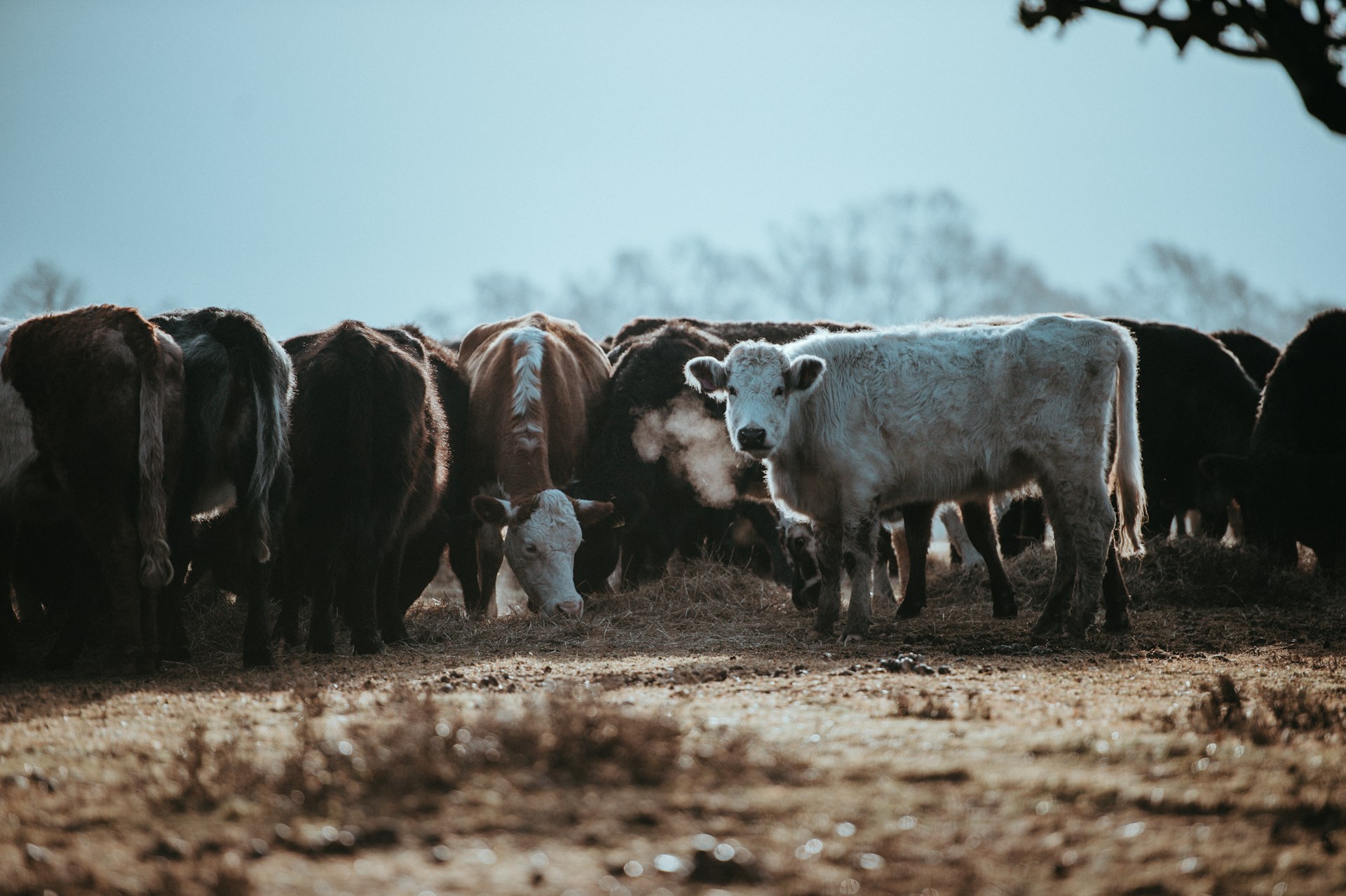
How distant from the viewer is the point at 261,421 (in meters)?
5.61

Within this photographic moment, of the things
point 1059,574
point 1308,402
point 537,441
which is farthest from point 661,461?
point 1308,402

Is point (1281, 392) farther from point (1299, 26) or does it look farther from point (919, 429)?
point (1299, 26)

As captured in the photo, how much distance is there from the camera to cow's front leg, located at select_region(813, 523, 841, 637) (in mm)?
6738

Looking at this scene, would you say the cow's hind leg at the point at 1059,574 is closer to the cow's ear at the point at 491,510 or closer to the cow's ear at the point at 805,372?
the cow's ear at the point at 805,372

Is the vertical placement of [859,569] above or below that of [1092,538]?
below

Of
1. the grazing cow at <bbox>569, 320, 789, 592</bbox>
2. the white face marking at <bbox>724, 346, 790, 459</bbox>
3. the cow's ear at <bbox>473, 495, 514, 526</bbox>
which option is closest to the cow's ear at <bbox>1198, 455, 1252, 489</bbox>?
the grazing cow at <bbox>569, 320, 789, 592</bbox>

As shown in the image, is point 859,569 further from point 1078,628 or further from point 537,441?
point 537,441

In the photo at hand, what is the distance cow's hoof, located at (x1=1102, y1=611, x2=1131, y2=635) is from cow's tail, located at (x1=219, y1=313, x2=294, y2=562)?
4981 mm

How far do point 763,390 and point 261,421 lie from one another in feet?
9.52

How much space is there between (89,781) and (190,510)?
118 inches

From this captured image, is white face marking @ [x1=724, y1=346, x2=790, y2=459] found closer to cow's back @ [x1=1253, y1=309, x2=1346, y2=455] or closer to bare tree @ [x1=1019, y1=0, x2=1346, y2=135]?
bare tree @ [x1=1019, y1=0, x2=1346, y2=135]

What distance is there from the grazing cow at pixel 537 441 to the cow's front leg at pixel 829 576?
1923 mm

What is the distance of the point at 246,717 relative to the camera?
3.84 m

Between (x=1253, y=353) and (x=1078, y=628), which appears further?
(x=1253, y=353)
